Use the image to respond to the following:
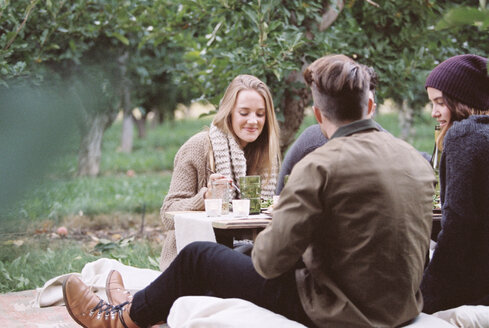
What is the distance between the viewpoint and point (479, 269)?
3176mm

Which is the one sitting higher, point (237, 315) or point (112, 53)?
point (112, 53)

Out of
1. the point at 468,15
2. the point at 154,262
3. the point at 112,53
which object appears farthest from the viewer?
the point at 112,53

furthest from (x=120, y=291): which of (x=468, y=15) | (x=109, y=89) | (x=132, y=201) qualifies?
(x=132, y=201)

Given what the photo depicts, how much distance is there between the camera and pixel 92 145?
1108 cm

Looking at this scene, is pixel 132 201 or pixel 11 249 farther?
pixel 132 201

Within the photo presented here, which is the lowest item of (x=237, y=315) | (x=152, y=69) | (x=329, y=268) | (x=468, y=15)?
(x=237, y=315)

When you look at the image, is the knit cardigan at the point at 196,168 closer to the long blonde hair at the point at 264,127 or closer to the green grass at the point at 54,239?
the long blonde hair at the point at 264,127

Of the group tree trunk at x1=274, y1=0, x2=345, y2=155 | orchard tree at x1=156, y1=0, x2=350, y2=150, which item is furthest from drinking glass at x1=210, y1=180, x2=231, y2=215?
tree trunk at x1=274, y1=0, x2=345, y2=155

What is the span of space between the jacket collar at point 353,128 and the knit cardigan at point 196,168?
5.35 ft

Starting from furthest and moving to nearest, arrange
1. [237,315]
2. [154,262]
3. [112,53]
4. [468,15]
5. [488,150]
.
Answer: [112,53], [154,262], [488,150], [237,315], [468,15]

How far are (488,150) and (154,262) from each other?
3343 millimetres

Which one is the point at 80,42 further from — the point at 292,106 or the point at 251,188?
the point at 251,188

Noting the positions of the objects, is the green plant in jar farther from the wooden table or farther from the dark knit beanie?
the dark knit beanie

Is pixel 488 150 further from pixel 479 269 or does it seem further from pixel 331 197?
pixel 331 197
